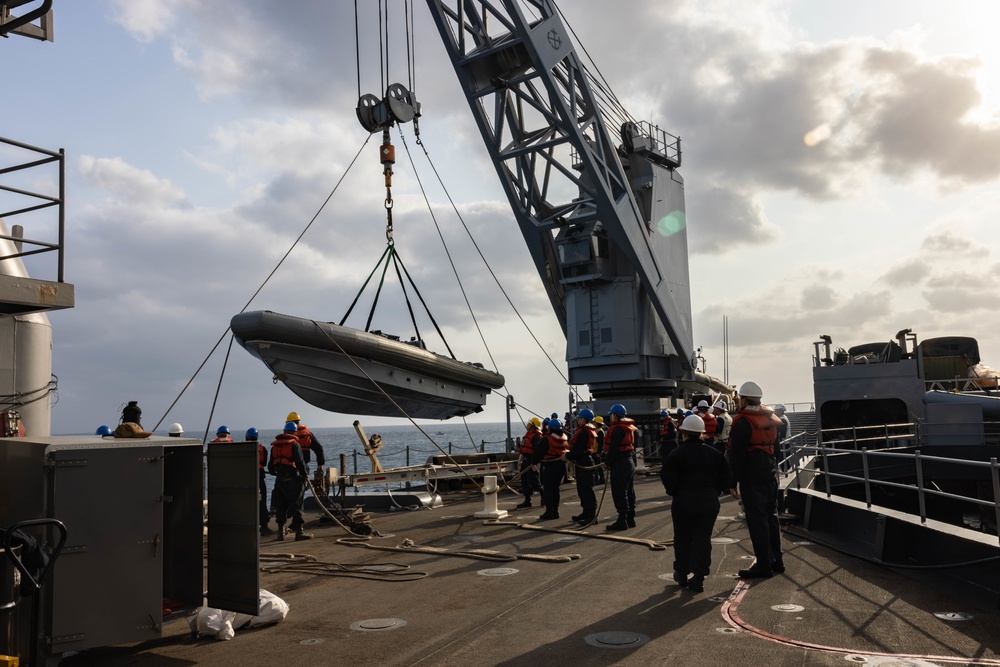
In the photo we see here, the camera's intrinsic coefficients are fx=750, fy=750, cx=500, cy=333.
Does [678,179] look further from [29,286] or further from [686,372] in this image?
[29,286]

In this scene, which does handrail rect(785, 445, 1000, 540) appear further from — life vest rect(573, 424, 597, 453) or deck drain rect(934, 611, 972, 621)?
life vest rect(573, 424, 597, 453)

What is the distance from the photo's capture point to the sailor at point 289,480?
34.3 feet

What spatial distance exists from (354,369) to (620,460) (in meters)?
8.53

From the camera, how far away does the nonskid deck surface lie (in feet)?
16.0

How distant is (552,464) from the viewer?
1204 centimetres

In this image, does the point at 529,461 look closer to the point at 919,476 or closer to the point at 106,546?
the point at 919,476

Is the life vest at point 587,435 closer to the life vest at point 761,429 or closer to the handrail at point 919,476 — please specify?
the handrail at point 919,476

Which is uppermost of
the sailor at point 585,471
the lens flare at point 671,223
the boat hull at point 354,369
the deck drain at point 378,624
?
the lens flare at point 671,223

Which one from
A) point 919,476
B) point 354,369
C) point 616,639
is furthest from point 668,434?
point 616,639

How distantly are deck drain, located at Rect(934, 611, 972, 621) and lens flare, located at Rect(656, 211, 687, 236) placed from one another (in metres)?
19.0

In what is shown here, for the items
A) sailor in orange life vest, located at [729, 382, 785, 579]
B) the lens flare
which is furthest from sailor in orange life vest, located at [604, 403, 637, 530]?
the lens flare

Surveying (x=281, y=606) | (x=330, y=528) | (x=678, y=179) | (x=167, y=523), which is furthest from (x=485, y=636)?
(x=678, y=179)

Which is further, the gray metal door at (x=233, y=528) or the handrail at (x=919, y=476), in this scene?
the handrail at (x=919, y=476)

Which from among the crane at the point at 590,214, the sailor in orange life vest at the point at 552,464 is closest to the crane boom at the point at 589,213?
the crane at the point at 590,214
